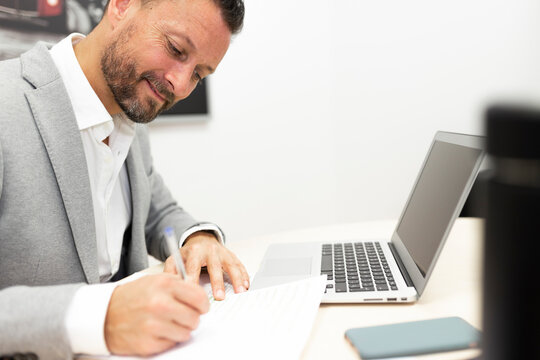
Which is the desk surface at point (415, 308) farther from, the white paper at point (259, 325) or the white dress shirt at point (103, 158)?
the white dress shirt at point (103, 158)

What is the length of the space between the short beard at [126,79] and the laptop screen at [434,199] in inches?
22.7

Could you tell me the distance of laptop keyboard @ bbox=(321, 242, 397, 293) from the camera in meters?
0.73

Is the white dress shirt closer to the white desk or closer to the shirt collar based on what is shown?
the shirt collar

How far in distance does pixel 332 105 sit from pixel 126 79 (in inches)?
54.8

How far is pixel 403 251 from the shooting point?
2.87ft

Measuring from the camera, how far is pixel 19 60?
0.97 meters

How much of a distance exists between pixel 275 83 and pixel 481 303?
199cm

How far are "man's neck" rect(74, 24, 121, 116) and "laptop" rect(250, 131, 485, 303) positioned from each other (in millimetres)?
526

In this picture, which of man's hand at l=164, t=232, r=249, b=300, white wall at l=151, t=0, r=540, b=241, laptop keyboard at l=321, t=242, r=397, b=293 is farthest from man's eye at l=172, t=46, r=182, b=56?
white wall at l=151, t=0, r=540, b=241

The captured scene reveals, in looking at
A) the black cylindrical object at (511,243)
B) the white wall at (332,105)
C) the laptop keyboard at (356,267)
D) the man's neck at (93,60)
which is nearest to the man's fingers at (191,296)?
the laptop keyboard at (356,267)

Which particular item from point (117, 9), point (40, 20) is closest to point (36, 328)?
point (117, 9)

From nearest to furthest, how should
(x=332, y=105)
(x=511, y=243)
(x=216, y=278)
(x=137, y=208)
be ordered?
(x=511, y=243) < (x=216, y=278) < (x=137, y=208) < (x=332, y=105)

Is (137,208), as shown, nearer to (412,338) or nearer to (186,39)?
(186,39)

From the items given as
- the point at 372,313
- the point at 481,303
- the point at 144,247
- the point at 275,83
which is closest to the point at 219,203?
the point at 275,83
